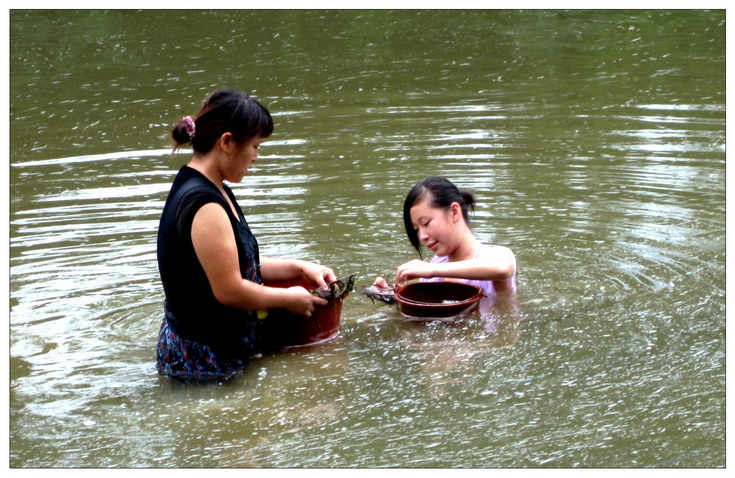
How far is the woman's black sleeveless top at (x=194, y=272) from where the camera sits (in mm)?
3910

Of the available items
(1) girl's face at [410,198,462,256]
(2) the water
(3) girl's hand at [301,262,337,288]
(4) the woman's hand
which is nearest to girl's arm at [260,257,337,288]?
(3) girl's hand at [301,262,337,288]

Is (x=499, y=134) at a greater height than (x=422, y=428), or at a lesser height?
greater

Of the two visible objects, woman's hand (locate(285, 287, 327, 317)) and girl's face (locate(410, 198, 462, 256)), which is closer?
woman's hand (locate(285, 287, 327, 317))

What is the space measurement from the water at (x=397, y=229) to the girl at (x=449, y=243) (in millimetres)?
189

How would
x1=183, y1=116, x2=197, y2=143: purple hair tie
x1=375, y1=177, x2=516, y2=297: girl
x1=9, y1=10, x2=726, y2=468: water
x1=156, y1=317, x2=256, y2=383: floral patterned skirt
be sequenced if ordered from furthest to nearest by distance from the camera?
x1=375, y1=177, x2=516, y2=297: girl → x1=156, y1=317, x2=256, y2=383: floral patterned skirt → x1=183, y1=116, x2=197, y2=143: purple hair tie → x1=9, y1=10, x2=726, y2=468: water

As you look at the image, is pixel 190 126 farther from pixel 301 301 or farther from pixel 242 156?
pixel 301 301

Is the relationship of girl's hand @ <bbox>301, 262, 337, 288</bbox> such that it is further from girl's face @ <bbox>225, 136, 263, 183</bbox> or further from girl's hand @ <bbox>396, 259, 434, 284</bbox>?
girl's face @ <bbox>225, 136, 263, 183</bbox>

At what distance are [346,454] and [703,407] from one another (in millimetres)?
1245

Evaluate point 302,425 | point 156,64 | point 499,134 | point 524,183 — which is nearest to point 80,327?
point 302,425

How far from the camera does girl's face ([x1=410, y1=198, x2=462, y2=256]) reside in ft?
15.2

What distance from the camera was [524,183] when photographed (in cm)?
652

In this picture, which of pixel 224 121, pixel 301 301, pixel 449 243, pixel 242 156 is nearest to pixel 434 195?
pixel 449 243

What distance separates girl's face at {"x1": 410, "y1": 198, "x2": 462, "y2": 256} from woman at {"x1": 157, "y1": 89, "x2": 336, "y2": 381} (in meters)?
0.66

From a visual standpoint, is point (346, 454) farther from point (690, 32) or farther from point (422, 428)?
point (690, 32)
